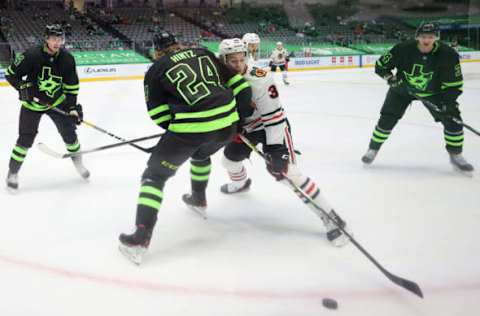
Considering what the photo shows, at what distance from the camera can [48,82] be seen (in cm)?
325

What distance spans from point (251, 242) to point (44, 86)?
186cm

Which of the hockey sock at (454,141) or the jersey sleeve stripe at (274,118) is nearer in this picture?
the jersey sleeve stripe at (274,118)

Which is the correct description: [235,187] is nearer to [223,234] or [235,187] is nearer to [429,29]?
[223,234]

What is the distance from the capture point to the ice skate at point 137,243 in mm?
2186

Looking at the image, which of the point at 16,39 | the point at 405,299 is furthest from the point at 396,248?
the point at 16,39

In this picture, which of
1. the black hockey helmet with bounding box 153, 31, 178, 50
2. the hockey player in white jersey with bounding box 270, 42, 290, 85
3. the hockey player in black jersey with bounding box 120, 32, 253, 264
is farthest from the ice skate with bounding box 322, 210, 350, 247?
the hockey player in white jersey with bounding box 270, 42, 290, 85

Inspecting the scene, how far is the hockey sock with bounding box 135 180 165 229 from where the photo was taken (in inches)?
84.1

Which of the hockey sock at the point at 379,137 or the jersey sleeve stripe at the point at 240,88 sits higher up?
the jersey sleeve stripe at the point at 240,88

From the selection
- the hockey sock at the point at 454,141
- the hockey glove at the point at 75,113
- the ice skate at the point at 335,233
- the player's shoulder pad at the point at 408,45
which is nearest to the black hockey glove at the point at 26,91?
the hockey glove at the point at 75,113

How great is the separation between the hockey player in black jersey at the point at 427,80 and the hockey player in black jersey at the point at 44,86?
2.37 meters

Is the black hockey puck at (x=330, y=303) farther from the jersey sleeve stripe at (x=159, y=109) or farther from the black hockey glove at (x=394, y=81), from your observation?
the black hockey glove at (x=394, y=81)

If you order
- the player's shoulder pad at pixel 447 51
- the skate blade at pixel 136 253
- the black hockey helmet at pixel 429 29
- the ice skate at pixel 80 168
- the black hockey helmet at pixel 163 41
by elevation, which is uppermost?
the black hockey helmet at pixel 163 41

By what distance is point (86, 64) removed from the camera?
37.1 ft

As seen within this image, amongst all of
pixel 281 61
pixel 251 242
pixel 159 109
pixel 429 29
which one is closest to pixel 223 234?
pixel 251 242
